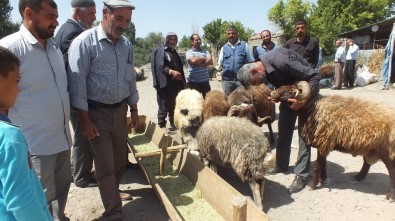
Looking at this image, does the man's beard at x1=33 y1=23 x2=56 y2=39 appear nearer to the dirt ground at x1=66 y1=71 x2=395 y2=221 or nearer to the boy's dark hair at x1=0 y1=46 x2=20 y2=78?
the boy's dark hair at x1=0 y1=46 x2=20 y2=78

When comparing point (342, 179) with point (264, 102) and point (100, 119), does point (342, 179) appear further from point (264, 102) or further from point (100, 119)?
point (100, 119)

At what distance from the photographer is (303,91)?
4180 millimetres

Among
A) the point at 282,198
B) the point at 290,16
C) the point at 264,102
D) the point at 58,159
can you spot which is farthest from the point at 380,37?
the point at 58,159

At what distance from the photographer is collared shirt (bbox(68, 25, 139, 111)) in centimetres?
329

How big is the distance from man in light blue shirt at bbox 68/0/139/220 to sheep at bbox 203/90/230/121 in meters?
2.21

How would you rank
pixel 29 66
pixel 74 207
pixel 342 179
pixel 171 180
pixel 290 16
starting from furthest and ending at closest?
pixel 290 16 → pixel 342 179 → pixel 171 180 → pixel 74 207 → pixel 29 66

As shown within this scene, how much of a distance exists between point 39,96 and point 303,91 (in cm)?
308

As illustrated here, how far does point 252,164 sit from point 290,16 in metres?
47.5

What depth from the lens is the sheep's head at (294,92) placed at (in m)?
4.17

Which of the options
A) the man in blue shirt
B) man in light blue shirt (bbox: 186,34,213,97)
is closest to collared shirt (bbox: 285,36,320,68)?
the man in blue shirt

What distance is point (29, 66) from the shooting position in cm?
274

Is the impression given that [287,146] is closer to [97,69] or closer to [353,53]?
[97,69]

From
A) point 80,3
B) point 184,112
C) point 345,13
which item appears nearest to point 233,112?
point 184,112

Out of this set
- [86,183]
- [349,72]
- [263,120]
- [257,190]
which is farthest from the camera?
[349,72]
